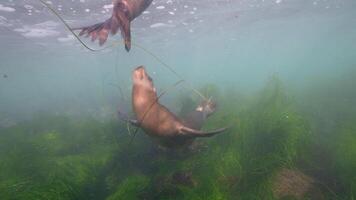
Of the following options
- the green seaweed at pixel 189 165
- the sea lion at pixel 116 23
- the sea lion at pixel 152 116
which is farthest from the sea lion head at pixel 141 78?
the green seaweed at pixel 189 165

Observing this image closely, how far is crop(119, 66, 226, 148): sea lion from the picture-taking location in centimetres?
393

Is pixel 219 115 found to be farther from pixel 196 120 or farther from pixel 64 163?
pixel 64 163

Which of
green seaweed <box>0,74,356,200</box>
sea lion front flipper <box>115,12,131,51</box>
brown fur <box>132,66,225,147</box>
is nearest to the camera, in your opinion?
sea lion front flipper <box>115,12,131,51</box>

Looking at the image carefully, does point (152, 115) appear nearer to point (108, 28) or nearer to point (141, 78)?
point (141, 78)

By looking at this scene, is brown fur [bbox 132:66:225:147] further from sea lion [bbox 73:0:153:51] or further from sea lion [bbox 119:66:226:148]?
sea lion [bbox 73:0:153:51]

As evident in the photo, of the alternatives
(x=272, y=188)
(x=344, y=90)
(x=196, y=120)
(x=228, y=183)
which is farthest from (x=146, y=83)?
(x=344, y=90)

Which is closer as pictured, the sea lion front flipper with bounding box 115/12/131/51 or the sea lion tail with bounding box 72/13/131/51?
the sea lion front flipper with bounding box 115/12/131/51

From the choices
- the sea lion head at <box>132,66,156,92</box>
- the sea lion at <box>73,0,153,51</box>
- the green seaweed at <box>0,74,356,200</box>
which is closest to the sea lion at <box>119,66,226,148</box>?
the sea lion head at <box>132,66,156,92</box>

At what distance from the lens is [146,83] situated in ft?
12.9

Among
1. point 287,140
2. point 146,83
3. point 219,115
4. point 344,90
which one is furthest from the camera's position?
point 344,90

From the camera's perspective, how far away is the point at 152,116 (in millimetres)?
4102

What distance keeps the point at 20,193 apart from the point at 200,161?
3215mm

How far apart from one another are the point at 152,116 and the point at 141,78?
23.2 inches

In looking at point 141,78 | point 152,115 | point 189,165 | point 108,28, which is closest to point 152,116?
point 152,115
